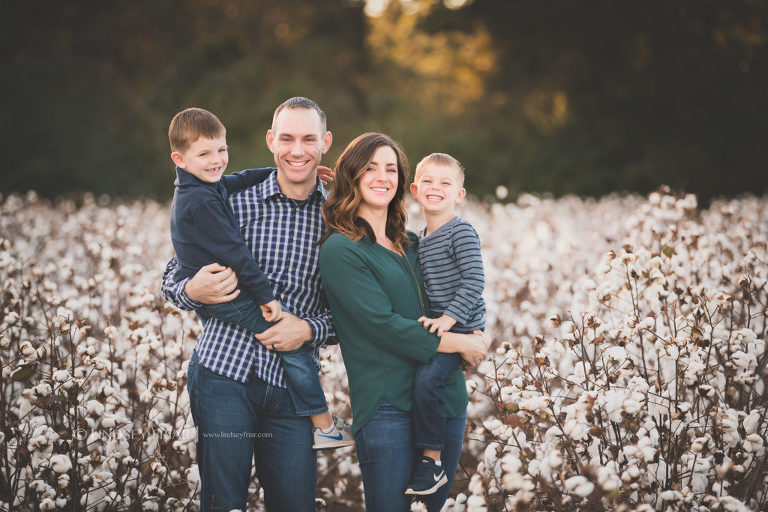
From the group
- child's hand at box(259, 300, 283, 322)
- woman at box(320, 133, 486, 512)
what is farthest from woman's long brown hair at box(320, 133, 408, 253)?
child's hand at box(259, 300, 283, 322)

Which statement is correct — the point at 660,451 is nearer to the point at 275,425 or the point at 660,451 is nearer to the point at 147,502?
the point at 275,425

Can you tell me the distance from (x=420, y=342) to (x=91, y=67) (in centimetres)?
1818

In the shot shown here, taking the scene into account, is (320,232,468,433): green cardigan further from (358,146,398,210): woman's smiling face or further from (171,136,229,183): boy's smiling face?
(171,136,229,183): boy's smiling face

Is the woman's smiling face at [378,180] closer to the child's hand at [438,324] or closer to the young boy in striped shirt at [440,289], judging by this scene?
the young boy in striped shirt at [440,289]

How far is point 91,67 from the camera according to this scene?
17875 mm

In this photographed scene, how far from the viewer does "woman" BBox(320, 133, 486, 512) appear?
2.58m

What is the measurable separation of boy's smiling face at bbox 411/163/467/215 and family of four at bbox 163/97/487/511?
0.12 meters

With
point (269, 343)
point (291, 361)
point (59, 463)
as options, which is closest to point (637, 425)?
point (291, 361)

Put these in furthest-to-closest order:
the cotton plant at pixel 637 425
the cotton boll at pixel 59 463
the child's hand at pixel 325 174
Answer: the child's hand at pixel 325 174 → the cotton boll at pixel 59 463 → the cotton plant at pixel 637 425

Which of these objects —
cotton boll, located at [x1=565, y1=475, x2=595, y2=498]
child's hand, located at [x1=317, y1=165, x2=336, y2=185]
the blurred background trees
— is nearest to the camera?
cotton boll, located at [x1=565, y1=475, x2=595, y2=498]

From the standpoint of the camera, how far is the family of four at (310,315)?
2600 mm

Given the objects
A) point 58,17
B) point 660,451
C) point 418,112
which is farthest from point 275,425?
point 58,17

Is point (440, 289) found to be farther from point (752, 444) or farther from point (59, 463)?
point (59, 463)

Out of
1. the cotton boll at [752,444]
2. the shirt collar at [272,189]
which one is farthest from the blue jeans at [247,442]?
the cotton boll at [752,444]
